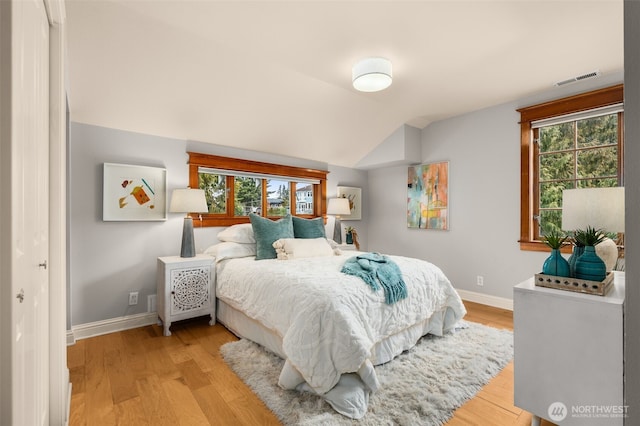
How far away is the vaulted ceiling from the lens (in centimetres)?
212

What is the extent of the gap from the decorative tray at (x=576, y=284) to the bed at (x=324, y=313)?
94 centimetres

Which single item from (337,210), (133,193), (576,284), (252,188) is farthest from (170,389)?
(337,210)

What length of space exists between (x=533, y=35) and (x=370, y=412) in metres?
3.01

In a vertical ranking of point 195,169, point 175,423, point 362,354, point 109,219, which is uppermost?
point 195,169

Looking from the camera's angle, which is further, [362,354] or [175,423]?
[362,354]

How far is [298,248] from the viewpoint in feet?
10.3

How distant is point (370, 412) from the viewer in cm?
168

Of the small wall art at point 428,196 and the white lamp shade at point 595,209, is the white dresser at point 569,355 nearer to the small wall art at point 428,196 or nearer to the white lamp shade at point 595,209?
the white lamp shade at point 595,209

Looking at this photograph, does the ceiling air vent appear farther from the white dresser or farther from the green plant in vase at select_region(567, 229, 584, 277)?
the white dresser

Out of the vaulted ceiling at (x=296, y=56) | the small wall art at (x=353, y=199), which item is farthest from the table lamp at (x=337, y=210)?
the vaulted ceiling at (x=296, y=56)

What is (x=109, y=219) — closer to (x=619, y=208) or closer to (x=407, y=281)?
(x=407, y=281)

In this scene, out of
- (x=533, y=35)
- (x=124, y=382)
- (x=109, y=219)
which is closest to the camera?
(x=124, y=382)

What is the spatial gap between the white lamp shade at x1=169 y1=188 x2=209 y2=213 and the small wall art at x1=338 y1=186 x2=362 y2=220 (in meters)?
2.37

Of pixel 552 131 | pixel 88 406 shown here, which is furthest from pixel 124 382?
pixel 552 131
